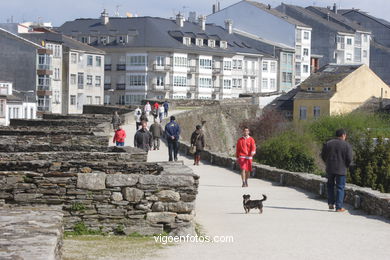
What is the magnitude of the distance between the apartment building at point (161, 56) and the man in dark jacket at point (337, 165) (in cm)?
9222

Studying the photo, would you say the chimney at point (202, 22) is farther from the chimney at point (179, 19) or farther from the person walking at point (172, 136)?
the person walking at point (172, 136)

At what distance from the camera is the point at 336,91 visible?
90.7m

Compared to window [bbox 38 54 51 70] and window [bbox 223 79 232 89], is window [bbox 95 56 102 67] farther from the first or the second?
window [bbox 223 79 232 89]

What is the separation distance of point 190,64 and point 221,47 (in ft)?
15.7

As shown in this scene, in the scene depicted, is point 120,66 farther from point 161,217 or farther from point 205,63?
point 161,217

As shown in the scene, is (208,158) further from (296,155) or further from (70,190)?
(70,190)

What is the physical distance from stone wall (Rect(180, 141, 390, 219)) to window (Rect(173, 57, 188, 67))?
80230 mm

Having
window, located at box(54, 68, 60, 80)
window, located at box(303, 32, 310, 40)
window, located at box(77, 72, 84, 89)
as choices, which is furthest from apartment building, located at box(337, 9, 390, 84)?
window, located at box(54, 68, 60, 80)

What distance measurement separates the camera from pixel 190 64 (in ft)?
376

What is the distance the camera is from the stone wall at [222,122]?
237 ft

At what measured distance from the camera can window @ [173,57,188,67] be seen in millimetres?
112125

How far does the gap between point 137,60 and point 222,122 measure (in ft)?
117

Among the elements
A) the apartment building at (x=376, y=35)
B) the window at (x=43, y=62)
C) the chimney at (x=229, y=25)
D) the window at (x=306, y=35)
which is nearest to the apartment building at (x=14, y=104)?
the window at (x=43, y=62)

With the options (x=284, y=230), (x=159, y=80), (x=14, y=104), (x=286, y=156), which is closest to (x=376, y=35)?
(x=159, y=80)
